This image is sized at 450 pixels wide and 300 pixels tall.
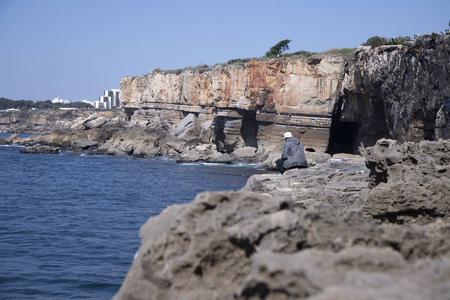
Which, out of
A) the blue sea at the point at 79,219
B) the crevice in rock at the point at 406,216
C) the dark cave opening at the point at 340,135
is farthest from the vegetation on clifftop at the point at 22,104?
the crevice in rock at the point at 406,216

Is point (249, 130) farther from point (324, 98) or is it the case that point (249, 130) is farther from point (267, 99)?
point (324, 98)

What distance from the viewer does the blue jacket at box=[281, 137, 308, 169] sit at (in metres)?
10.1

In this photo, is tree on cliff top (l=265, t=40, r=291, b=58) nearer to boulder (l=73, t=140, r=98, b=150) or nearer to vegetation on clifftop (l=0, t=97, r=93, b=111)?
boulder (l=73, t=140, r=98, b=150)

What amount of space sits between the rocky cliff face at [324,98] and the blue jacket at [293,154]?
9.52 meters

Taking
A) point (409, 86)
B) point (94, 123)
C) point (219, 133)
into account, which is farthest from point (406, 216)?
point (94, 123)

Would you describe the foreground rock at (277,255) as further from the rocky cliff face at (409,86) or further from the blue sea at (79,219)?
the rocky cliff face at (409,86)

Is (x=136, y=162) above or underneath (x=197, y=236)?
underneath

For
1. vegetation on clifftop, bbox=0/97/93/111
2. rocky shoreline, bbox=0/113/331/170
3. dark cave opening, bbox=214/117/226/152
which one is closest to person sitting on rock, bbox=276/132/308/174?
rocky shoreline, bbox=0/113/331/170

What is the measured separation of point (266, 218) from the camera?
2.94 m

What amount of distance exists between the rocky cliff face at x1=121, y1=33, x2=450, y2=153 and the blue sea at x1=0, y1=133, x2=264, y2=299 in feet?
28.3

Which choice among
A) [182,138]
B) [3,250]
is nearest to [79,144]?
[182,138]

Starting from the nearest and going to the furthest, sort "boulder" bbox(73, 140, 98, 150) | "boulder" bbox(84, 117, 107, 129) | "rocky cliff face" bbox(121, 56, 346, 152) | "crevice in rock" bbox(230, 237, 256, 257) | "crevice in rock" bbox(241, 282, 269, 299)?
1. "crevice in rock" bbox(241, 282, 269, 299)
2. "crevice in rock" bbox(230, 237, 256, 257)
3. "rocky cliff face" bbox(121, 56, 346, 152)
4. "boulder" bbox(73, 140, 98, 150)
5. "boulder" bbox(84, 117, 107, 129)

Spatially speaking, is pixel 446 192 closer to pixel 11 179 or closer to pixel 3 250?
pixel 3 250

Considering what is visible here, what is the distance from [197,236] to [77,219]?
45.3ft
